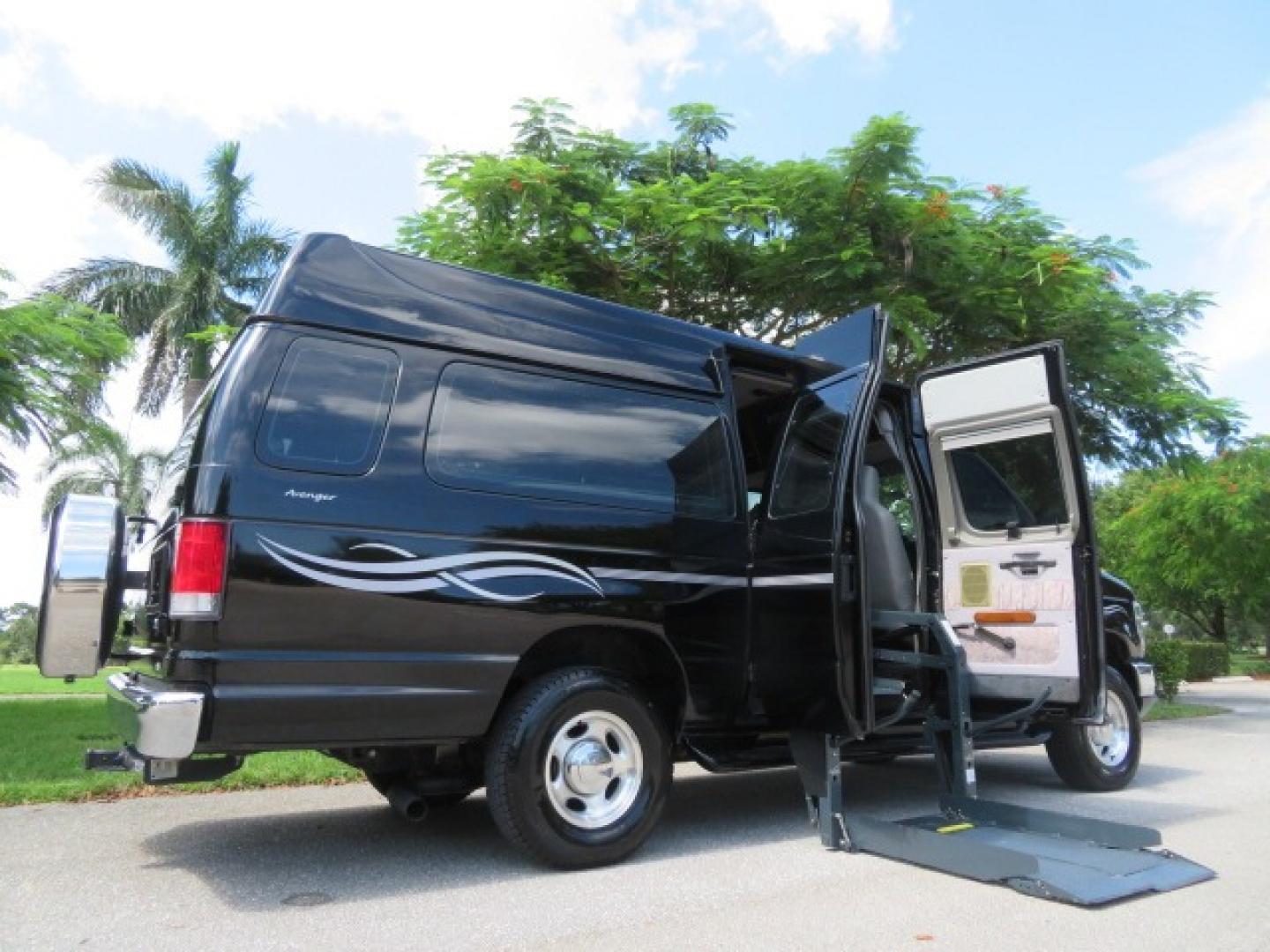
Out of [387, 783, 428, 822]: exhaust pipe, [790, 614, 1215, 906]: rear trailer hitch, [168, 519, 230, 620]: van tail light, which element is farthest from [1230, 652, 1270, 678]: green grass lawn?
[168, 519, 230, 620]: van tail light

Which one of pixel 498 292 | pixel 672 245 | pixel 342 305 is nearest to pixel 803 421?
pixel 498 292

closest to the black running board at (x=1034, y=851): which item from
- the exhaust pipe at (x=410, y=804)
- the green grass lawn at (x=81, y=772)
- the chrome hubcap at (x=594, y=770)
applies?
the chrome hubcap at (x=594, y=770)

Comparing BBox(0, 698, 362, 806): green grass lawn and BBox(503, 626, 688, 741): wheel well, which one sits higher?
BBox(503, 626, 688, 741): wheel well

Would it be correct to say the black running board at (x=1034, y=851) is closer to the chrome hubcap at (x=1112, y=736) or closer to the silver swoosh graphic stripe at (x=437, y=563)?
the silver swoosh graphic stripe at (x=437, y=563)

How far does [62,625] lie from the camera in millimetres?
4340

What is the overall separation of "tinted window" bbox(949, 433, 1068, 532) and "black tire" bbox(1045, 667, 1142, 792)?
1578 millimetres

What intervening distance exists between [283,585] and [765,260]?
22.3 feet

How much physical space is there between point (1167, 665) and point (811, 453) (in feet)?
37.3

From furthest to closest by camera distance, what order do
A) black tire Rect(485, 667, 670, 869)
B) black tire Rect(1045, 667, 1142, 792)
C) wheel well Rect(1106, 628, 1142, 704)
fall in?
wheel well Rect(1106, 628, 1142, 704) → black tire Rect(1045, 667, 1142, 792) → black tire Rect(485, 667, 670, 869)

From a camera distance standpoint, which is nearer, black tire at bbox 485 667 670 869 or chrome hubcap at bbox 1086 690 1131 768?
black tire at bbox 485 667 670 869

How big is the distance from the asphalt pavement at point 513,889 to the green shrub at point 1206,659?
22.2 m

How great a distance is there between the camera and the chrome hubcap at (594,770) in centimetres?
455

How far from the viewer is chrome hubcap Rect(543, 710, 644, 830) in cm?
455

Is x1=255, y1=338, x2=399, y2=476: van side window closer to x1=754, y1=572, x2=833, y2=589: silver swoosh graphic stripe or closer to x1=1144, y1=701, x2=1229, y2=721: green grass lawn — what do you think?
x1=754, y1=572, x2=833, y2=589: silver swoosh graphic stripe
